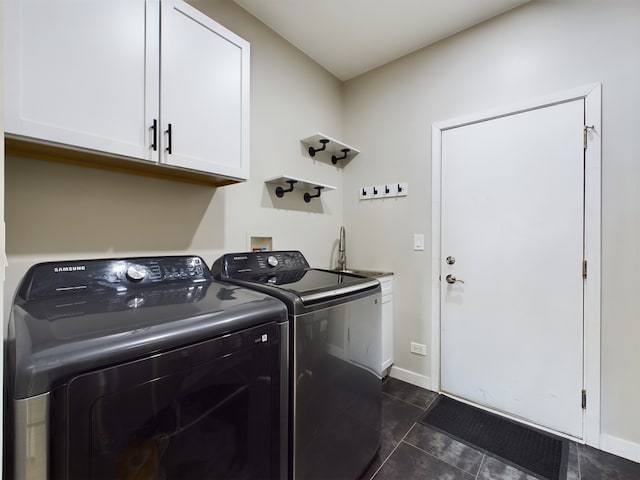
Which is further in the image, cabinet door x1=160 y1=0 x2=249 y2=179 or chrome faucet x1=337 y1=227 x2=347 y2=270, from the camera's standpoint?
chrome faucet x1=337 y1=227 x2=347 y2=270

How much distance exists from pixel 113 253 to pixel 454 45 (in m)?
2.63

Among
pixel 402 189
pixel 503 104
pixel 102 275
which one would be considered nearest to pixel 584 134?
pixel 503 104

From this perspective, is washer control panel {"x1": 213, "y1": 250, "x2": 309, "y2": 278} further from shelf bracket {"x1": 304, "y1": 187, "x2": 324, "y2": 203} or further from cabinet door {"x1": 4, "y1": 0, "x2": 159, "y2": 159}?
cabinet door {"x1": 4, "y1": 0, "x2": 159, "y2": 159}

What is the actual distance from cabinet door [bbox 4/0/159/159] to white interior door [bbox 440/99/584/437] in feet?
6.54

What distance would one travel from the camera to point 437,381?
7.38 feet

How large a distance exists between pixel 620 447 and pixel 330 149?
2713mm

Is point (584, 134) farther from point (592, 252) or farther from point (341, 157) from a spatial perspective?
point (341, 157)

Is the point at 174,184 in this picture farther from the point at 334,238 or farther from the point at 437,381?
the point at 437,381

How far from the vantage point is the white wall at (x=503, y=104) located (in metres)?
1.58

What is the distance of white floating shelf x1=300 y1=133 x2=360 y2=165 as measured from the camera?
233cm

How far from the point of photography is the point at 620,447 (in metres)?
1.60

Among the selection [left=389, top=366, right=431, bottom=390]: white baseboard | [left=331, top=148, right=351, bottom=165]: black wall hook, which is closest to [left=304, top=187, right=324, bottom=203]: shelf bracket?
[left=331, top=148, right=351, bottom=165]: black wall hook

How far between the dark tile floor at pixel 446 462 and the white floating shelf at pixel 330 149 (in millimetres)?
2112

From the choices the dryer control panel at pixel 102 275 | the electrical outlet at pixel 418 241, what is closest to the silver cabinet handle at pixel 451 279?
the electrical outlet at pixel 418 241
